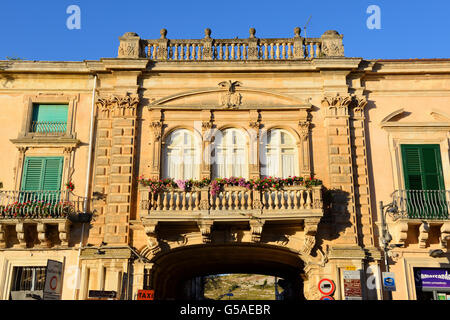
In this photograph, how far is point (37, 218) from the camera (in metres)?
16.9

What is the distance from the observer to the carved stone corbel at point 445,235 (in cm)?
1680

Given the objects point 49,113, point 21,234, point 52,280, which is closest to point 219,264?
point 21,234

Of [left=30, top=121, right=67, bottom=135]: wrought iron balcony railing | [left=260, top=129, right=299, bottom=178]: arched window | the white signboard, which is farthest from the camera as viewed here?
[left=30, top=121, right=67, bottom=135]: wrought iron balcony railing

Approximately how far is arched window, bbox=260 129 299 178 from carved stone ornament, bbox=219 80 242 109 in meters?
1.62

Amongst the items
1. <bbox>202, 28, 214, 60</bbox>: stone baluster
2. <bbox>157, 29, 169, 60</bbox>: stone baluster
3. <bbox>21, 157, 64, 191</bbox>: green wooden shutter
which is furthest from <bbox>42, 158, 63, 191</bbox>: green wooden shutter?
<bbox>202, 28, 214, 60</bbox>: stone baluster

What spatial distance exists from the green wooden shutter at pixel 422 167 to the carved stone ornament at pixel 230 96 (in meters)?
6.19

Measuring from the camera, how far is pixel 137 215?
57.4 ft

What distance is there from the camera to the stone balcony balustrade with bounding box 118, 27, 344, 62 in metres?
19.3

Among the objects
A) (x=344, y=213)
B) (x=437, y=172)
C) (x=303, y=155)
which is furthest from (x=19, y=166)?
(x=437, y=172)

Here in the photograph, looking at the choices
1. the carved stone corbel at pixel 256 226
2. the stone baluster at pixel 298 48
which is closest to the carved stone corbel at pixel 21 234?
the carved stone corbel at pixel 256 226

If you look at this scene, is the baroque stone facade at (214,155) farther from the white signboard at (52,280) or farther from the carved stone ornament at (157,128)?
the white signboard at (52,280)

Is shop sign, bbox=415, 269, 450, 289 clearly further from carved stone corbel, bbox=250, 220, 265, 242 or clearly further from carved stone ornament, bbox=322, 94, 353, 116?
carved stone ornament, bbox=322, 94, 353, 116

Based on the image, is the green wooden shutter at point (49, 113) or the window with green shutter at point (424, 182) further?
the green wooden shutter at point (49, 113)

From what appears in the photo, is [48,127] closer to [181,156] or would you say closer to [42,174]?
[42,174]
